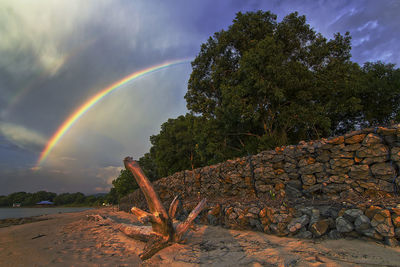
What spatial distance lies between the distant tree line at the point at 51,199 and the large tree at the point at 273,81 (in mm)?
61525

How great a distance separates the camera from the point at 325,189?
17.5 feet

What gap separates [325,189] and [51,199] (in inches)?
4018

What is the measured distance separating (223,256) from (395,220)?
286 centimetres

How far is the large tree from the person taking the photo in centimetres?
1093

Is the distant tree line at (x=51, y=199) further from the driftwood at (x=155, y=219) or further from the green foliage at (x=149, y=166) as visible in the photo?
the driftwood at (x=155, y=219)

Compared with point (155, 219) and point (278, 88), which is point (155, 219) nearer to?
point (155, 219)

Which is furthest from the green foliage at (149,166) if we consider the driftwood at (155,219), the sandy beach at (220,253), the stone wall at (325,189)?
the driftwood at (155,219)

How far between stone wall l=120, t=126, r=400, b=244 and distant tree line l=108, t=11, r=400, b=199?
3.88 meters

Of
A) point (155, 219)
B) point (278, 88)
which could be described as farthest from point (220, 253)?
point (278, 88)

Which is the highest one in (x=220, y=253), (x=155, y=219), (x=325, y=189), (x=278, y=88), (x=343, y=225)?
(x=278, y=88)

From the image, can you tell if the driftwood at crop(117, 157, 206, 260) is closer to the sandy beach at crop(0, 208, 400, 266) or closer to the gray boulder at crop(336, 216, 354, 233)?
the sandy beach at crop(0, 208, 400, 266)

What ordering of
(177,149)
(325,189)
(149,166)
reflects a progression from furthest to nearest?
(149,166), (177,149), (325,189)

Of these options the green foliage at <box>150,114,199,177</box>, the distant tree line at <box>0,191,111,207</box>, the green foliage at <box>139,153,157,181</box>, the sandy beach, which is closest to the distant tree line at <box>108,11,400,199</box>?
the sandy beach

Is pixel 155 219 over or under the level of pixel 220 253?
over
